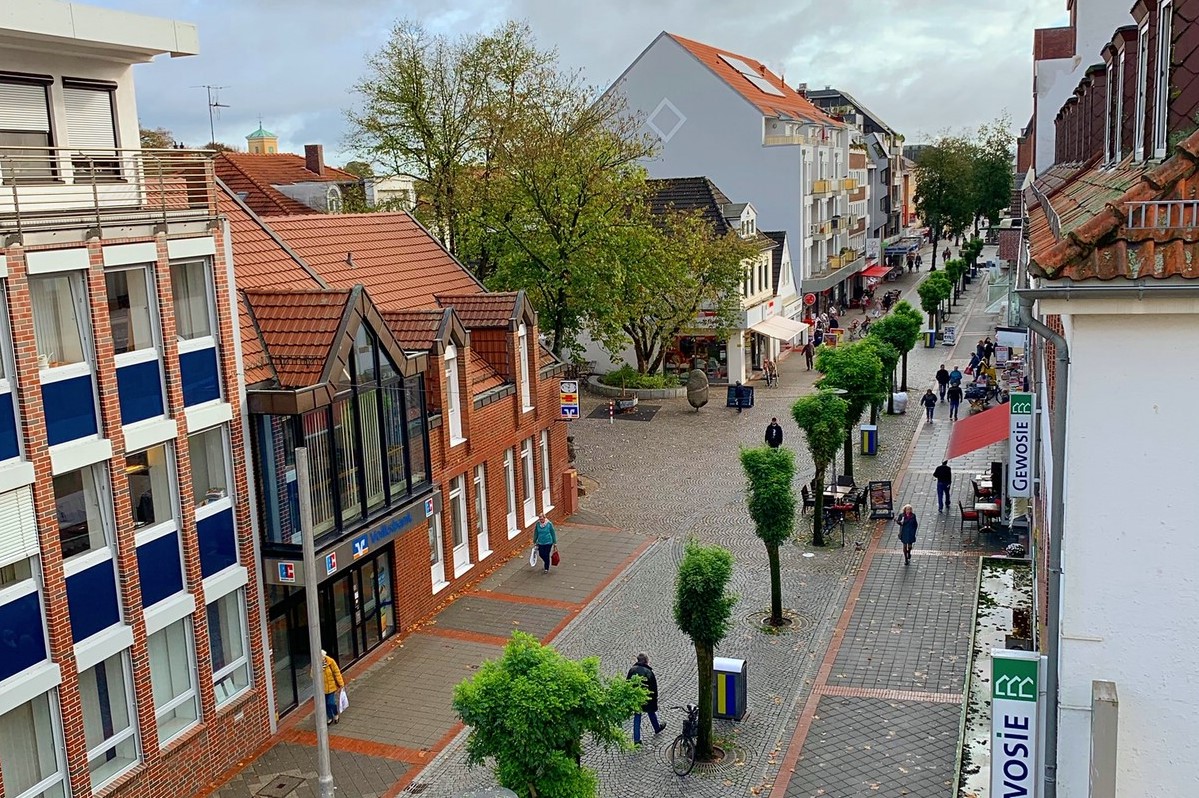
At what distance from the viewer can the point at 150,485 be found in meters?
13.6

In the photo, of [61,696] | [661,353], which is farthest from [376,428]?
[661,353]

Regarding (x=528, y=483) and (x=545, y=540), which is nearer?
(x=545, y=540)

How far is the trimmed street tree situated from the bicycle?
4.4 inches

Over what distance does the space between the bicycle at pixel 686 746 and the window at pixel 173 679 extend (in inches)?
253

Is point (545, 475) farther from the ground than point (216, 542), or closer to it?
closer to it

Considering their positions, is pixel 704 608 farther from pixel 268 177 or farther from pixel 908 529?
pixel 268 177

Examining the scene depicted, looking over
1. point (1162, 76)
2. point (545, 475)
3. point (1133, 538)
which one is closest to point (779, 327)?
point (545, 475)

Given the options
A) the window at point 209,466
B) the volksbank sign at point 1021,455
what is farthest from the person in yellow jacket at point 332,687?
the volksbank sign at point 1021,455

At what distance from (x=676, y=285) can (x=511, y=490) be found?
16.6 m

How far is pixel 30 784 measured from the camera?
12.1 meters

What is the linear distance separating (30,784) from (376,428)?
24.4 ft

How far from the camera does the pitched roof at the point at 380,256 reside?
22297 mm

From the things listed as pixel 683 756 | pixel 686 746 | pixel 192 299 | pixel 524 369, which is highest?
pixel 192 299

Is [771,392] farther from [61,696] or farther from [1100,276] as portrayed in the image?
[1100,276]
